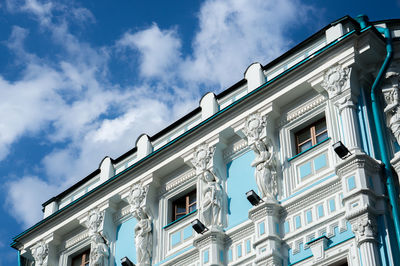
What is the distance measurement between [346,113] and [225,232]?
4661 mm

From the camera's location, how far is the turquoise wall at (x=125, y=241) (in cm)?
2608

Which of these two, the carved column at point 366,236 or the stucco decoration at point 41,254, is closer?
the carved column at point 366,236

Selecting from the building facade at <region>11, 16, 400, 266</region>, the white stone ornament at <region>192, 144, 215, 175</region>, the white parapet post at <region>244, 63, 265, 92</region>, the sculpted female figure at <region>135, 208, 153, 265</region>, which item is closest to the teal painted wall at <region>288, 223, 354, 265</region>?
the building facade at <region>11, 16, 400, 266</region>

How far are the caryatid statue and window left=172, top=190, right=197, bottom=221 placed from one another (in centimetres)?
273

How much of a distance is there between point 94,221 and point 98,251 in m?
1.21

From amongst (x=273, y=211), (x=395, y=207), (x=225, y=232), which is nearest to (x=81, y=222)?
(x=225, y=232)

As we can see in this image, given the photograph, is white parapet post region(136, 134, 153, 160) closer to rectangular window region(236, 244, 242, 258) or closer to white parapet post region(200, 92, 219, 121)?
white parapet post region(200, 92, 219, 121)

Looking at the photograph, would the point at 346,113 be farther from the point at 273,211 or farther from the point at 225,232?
the point at 225,232

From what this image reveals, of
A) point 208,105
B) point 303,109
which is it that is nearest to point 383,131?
point 303,109

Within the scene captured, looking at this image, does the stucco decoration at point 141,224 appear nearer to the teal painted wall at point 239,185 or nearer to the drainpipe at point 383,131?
the teal painted wall at point 239,185

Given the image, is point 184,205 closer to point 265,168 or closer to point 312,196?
point 265,168

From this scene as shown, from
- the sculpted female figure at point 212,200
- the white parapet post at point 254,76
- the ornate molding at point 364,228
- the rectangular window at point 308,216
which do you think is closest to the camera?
the ornate molding at point 364,228

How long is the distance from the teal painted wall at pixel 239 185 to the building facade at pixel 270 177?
0.04 metres

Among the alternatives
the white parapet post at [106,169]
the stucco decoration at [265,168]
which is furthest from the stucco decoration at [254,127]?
the white parapet post at [106,169]
